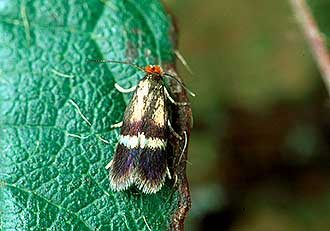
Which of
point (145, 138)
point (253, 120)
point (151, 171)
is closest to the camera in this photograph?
point (151, 171)

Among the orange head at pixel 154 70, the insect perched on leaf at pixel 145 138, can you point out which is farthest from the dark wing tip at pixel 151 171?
the orange head at pixel 154 70

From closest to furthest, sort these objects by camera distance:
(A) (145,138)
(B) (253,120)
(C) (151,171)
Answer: (C) (151,171), (A) (145,138), (B) (253,120)

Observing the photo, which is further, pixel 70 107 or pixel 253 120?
pixel 253 120

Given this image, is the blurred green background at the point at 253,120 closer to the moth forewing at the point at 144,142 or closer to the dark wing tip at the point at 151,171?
the moth forewing at the point at 144,142

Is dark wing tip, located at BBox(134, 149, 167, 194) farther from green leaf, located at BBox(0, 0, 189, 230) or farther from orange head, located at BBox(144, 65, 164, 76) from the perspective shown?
orange head, located at BBox(144, 65, 164, 76)

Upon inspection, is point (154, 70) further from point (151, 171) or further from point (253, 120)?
point (253, 120)

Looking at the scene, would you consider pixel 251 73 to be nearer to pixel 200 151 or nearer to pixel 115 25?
pixel 200 151

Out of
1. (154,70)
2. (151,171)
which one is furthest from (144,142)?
(154,70)
